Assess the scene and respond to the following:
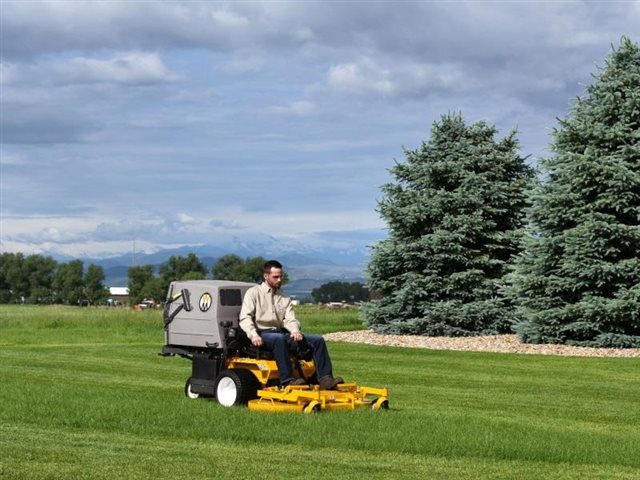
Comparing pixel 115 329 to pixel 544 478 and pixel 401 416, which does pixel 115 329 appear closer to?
pixel 401 416

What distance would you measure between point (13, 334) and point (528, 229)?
52.3 feet

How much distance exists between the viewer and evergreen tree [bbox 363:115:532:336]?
99.3ft

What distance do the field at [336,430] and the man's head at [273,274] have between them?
1.65m

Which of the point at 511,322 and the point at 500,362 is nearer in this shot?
the point at 500,362

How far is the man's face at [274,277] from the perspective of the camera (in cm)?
1292

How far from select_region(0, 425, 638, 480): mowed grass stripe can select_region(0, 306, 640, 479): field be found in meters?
0.02

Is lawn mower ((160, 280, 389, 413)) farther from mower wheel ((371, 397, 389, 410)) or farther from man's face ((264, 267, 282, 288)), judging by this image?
man's face ((264, 267, 282, 288))

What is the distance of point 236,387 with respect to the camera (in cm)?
1280

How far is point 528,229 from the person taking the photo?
27.5 metres

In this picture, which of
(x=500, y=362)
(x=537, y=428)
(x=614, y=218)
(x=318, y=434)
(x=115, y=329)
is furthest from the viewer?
(x=115, y=329)

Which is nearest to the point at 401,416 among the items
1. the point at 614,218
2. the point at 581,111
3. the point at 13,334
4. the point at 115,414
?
the point at 115,414

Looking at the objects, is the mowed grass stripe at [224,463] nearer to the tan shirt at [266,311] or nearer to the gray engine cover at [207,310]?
the tan shirt at [266,311]

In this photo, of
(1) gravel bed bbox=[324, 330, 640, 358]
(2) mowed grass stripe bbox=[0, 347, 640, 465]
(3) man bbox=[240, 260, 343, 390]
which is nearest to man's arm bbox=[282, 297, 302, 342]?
(3) man bbox=[240, 260, 343, 390]

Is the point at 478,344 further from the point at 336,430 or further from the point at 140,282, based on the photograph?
the point at 140,282
